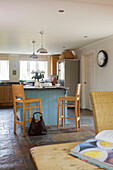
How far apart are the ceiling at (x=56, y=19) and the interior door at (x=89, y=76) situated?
1.40 meters

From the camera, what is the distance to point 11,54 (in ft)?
28.9

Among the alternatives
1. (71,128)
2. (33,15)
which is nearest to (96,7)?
(33,15)

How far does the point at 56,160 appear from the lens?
74 cm

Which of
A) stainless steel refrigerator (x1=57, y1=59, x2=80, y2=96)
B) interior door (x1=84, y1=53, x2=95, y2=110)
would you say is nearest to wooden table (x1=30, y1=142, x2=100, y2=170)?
interior door (x1=84, y1=53, x2=95, y2=110)

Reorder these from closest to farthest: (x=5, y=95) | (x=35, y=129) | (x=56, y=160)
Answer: (x=56, y=160)
(x=35, y=129)
(x=5, y=95)

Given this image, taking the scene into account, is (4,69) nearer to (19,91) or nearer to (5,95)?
(5,95)

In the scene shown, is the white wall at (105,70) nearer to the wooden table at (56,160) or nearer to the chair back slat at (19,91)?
the chair back slat at (19,91)

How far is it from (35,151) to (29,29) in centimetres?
413

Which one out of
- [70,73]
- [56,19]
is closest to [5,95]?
[70,73]

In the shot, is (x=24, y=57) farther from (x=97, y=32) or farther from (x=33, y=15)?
(x=33, y=15)

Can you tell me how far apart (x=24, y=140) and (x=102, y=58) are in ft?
11.7

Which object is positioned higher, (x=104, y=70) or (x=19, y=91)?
(x=104, y=70)

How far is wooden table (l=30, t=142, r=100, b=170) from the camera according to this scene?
686 mm

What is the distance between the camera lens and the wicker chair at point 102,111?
1.30 meters
